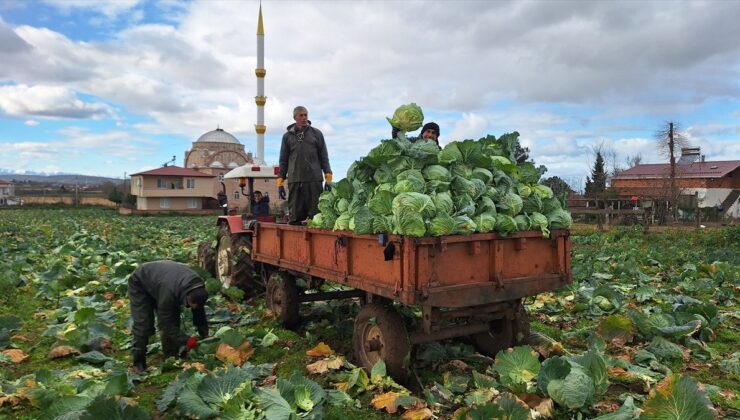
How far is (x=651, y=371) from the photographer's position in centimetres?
538

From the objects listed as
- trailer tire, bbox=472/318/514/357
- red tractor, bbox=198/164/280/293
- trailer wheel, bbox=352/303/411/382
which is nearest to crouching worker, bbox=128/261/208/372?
trailer wheel, bbox=352/303/411/382

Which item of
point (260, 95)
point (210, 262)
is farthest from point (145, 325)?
point (260, 95)

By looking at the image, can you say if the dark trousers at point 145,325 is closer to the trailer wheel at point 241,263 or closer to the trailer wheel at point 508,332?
the trailer wheel at point 241,263

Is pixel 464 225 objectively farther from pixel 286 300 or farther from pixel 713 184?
pixel 713 184

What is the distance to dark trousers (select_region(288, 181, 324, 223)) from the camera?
7.77 m

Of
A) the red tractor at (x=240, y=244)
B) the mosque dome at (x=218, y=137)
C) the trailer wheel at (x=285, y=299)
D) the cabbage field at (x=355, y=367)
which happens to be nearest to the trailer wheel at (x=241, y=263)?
the red tractor at (x=240, y=244)

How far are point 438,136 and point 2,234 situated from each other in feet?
73.4

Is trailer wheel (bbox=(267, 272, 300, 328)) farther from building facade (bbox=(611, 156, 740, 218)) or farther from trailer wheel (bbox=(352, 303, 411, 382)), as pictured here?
building facade (bbox=(611, 156, 740, 218))

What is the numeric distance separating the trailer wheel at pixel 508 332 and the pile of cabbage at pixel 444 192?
3.55 feet

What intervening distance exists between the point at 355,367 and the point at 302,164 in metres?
3.28

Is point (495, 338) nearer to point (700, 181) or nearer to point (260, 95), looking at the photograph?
point (260, 95)

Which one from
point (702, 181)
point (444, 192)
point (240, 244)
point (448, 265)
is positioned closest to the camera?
point (448, 265)

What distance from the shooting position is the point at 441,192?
5039 mm

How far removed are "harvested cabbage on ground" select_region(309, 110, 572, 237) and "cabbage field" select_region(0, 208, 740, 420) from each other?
1326mm
